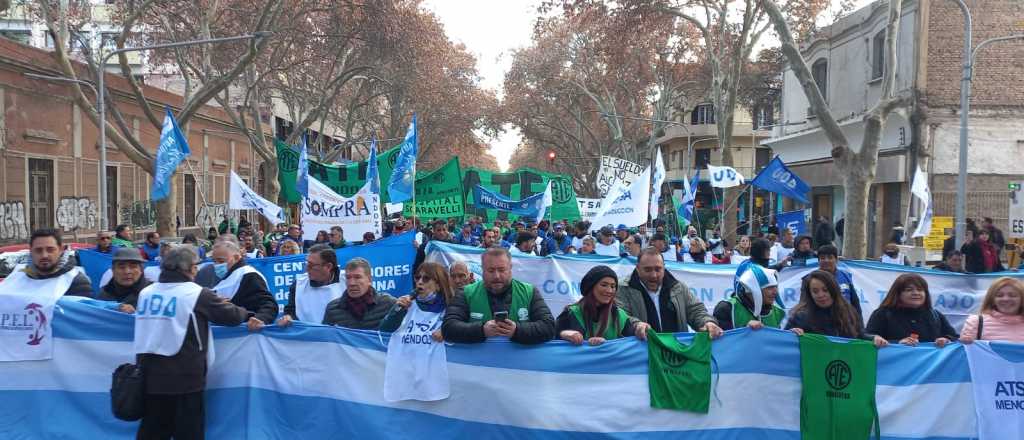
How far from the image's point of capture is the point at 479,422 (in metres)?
4.99

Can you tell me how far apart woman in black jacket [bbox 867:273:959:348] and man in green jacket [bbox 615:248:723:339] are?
Answer: 113 cm

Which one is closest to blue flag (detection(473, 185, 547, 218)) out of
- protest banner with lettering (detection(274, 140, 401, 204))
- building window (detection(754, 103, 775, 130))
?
protest banner with lettering (detection(274, 140, 401, 204))

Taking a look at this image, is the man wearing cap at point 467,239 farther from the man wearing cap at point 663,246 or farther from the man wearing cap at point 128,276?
the man wearing cap at point 128,276

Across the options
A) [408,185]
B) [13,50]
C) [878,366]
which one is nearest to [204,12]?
[13,50]

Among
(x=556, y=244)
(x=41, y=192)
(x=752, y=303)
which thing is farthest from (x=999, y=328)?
(x=41, y=192)

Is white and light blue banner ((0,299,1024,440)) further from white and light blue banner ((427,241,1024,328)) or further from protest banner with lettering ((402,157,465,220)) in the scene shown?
protest banner with lettering ((402,157,465,220))

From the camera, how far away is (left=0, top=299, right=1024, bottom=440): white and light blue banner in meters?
4.79

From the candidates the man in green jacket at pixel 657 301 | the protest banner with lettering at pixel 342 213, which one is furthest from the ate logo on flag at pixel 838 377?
the protest banner with lettering at pixel 342 213

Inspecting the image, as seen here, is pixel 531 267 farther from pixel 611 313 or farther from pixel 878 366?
pixel 878 366

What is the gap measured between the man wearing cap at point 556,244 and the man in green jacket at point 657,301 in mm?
6053

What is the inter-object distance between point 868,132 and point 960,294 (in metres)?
7.43

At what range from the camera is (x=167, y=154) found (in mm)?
12961

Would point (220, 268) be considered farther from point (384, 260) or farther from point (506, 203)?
point (506, 203)

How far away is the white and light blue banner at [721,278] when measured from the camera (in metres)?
8.48
